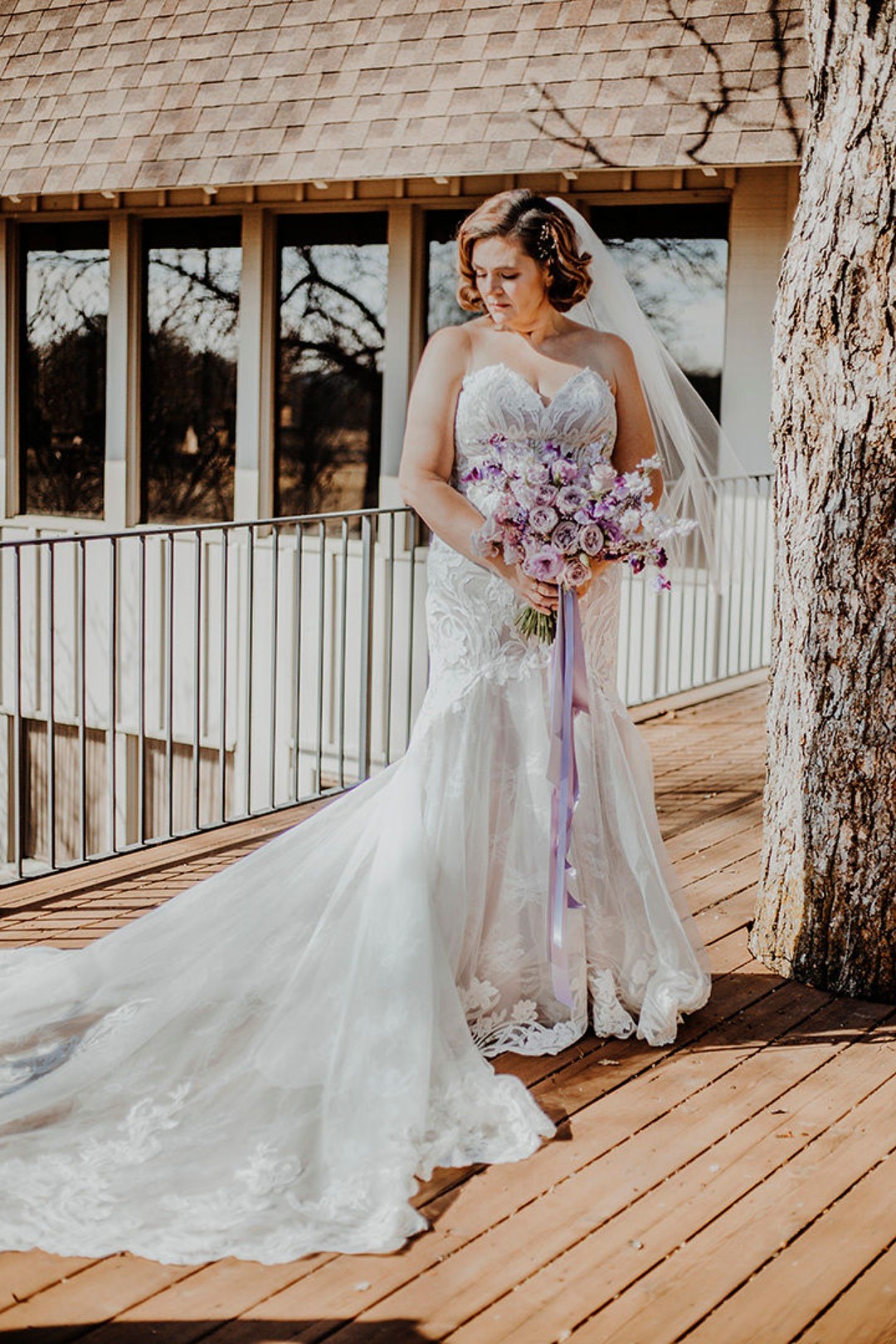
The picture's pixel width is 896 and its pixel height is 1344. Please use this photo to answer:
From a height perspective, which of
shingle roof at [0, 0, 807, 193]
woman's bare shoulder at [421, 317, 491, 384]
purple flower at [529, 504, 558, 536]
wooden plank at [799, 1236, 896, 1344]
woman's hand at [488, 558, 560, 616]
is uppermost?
shingle roof at [0, 0, 807, 193]

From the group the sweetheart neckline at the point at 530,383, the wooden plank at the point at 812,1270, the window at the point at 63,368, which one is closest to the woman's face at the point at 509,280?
the sweetheart neckline at the point at 530,383

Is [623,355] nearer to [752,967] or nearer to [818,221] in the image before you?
[818,221]

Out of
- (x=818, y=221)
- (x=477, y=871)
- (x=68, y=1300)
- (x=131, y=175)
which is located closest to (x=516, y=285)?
(x=818, y=221)

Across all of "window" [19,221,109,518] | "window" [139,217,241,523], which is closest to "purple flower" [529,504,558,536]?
"window" [139,217,241,523]

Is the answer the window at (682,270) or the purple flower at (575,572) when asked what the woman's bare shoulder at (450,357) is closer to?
the purple flower at (575,572)

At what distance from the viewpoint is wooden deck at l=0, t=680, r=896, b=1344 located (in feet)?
8.74

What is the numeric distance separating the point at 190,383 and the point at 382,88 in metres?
2.52

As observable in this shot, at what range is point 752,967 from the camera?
449 cm

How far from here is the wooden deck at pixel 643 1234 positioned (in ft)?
8.74

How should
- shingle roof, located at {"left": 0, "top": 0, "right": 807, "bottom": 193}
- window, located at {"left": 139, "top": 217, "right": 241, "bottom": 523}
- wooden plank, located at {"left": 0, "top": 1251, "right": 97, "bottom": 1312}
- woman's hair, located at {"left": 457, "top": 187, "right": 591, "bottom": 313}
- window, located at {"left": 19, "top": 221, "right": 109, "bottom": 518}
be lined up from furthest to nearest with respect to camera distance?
window, located at {"left": 19, "top": 221, "right": 109, "bottom": 518} → window, located at {"left": 139, "top": 217, "right": 241, "bottom": 523} → shingle roof, located at {"left": 0, "top": 0, "right": 807, "bottom": 193} → woman's hair, located at {"left": 457, "top": 187, "right": 591, "bottom": 313} → wooden plank, located at {"left": 0, "top": 1251, "right": 97, "bottom": 1312}

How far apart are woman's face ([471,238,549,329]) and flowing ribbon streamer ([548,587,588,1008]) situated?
704 mm

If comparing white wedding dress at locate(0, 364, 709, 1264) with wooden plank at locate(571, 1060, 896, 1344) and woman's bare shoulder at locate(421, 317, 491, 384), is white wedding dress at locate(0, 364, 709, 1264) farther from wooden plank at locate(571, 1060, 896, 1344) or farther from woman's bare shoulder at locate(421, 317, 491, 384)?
wooden plank at locate(571, 1060, 896, 1344)

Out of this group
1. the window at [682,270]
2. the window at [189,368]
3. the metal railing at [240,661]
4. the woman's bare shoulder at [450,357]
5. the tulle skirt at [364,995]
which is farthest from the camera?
the window at [189,368]

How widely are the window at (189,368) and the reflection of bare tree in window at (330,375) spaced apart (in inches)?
17.1
